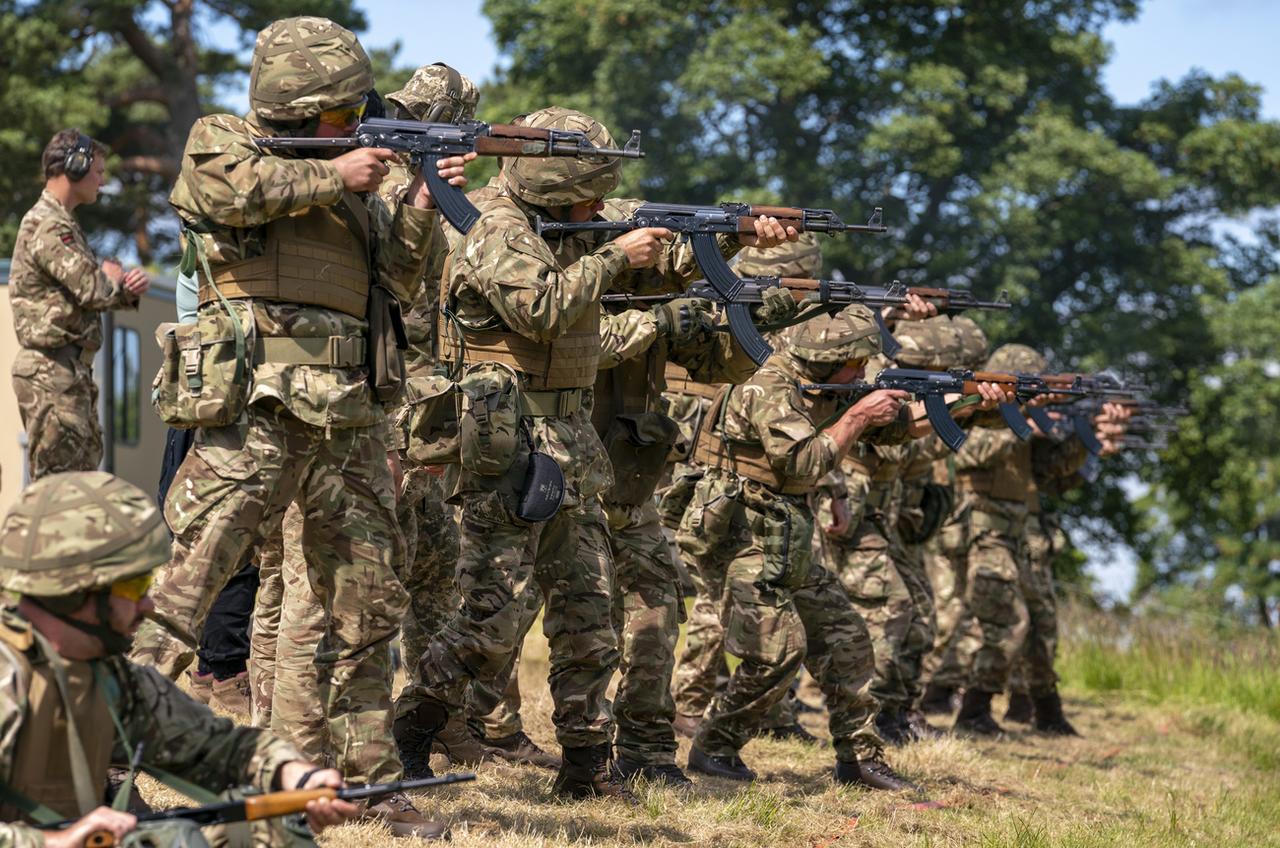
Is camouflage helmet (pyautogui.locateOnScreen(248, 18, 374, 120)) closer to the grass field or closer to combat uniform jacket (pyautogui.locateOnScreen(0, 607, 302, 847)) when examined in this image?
combat uniform jacket (pyautogui.locateOnScreen(0, 607, 302, 847))

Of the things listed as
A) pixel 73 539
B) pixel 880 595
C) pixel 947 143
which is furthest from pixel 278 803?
pixel 947 143

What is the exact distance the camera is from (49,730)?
3965 millimetres

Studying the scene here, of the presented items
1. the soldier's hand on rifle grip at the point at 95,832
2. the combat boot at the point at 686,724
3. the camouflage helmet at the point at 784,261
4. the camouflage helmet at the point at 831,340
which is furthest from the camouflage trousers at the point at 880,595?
the soldier's hand on rifle grip at the point at 95,832

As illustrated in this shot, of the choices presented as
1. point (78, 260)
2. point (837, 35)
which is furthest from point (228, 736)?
point (837, 35)

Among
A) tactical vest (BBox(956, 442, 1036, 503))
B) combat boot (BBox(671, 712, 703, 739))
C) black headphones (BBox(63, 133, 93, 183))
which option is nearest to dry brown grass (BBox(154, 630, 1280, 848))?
combat boot (BBox(671, 712, 703, 739))

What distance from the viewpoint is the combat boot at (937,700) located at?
39.8ft

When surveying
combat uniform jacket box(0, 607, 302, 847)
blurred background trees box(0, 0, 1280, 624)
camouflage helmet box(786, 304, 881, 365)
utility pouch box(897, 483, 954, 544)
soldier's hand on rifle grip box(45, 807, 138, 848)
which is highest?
blurred background trees box(0, 0, 1280, 624)

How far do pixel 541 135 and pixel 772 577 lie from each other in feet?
8.57

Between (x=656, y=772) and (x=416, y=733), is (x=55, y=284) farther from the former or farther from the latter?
(x=656, y=772)

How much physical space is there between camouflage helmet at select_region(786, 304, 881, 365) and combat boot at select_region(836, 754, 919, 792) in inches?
77.3

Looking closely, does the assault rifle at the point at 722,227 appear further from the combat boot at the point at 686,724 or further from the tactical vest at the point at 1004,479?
the tactical vest at the point at 1004,479

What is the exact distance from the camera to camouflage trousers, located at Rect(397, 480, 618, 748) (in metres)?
6.49

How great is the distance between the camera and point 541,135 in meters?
6.22

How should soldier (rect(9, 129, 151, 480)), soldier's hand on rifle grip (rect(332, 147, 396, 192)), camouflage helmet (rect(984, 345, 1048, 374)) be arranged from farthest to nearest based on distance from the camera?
camouflage helmet (rect(984, 345, 1048, 374)) → soldier (rect(9, 129, 151, 480)) → soldier's hand on rifle grip (rect(332, 147, 396, 192))
